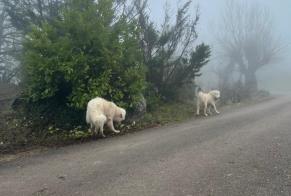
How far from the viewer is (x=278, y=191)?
7.43 metres

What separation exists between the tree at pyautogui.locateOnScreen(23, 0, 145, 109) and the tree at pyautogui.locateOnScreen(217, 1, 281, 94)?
30.3 m

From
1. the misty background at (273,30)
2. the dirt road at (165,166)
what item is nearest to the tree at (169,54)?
the misty background at (273,30)

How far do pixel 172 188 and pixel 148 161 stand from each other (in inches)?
92.3

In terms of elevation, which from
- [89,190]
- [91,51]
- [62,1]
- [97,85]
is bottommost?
[89,190]

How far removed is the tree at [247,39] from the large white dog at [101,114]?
1263 inches

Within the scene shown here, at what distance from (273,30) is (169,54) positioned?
117 ft

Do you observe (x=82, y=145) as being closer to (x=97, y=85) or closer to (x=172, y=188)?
(x=97, y=85)

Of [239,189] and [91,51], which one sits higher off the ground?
[91,51]

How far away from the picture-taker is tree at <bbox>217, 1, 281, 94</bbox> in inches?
1881

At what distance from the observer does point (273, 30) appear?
2205 inches

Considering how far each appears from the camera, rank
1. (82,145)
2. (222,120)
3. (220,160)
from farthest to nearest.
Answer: (222,120) → (82,145) → (220,160)

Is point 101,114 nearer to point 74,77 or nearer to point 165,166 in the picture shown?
point 74,77

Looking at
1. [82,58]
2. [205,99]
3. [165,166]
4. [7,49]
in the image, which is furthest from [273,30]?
[165,166]

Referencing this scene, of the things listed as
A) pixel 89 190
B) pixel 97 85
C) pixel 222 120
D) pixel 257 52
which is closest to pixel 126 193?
pixel 89 190
